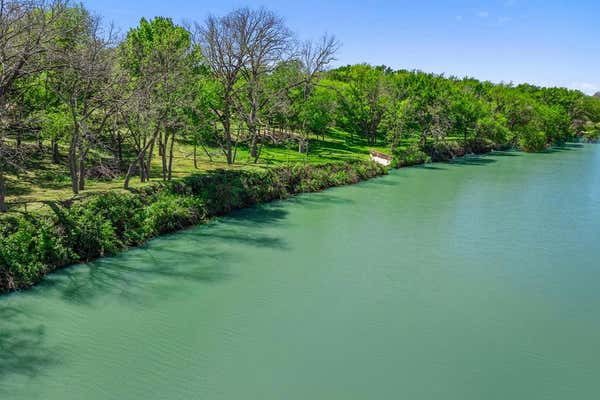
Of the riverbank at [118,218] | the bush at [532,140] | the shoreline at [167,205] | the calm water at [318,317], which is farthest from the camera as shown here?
the bush at [532,140]

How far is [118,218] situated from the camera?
2369 cm

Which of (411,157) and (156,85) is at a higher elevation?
(156,85)

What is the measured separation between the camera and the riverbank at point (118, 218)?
18.7 metres

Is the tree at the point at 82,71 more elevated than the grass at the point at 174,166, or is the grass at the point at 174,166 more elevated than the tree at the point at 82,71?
the tree at the point at 82,71

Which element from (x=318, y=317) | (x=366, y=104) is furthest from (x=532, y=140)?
(x=318, y=317)

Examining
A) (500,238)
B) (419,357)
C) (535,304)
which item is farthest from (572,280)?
(419,357)

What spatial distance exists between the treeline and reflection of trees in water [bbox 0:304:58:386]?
673 centimetres

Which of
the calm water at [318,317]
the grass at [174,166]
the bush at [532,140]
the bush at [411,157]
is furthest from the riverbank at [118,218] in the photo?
the bush at [532,140]

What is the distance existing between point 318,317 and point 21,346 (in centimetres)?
1018

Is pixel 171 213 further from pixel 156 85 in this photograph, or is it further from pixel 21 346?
pixel 21 346

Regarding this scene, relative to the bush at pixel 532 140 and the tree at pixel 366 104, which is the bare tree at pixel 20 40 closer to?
the tree at pixel 366 104

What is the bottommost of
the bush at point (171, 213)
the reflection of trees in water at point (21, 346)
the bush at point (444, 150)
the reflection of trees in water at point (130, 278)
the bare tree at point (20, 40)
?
the reflection of trees in water at point (21, 346)

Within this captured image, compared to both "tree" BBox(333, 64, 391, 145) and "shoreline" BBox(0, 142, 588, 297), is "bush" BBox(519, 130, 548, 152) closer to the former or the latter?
"tree" BBox(333, 64, 391, 145)

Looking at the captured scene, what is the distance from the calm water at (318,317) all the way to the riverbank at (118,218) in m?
0.97
